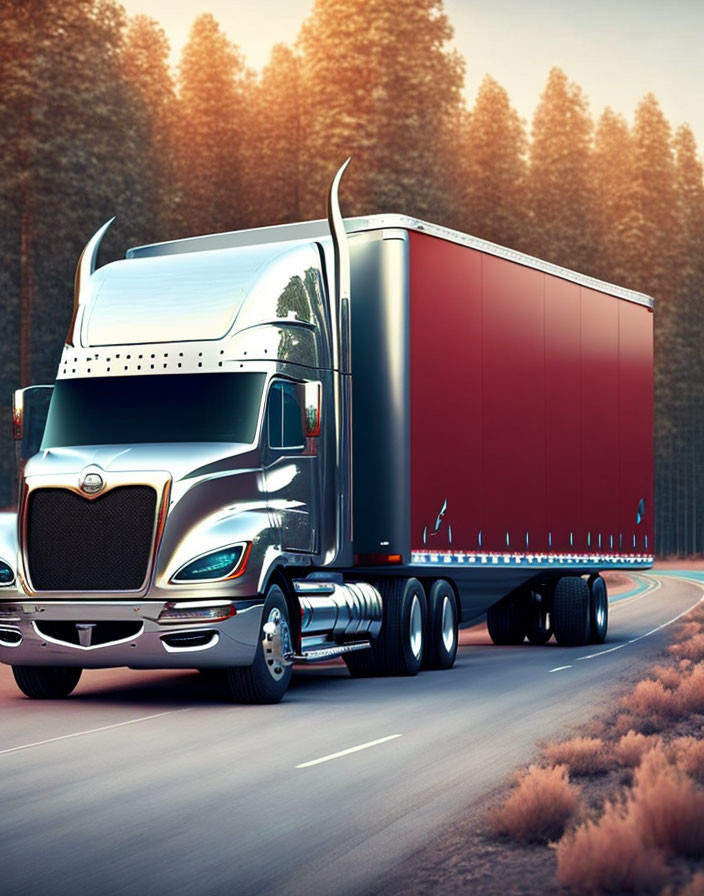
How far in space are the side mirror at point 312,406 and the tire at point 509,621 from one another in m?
10.8

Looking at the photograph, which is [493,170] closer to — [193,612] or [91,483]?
[91,483]

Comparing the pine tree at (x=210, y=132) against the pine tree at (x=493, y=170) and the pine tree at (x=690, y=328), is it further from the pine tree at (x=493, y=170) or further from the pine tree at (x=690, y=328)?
the pine tree at (x=690, y=328)

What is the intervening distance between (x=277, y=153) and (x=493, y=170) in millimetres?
14898

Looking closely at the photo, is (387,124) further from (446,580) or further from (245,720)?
(245,720)

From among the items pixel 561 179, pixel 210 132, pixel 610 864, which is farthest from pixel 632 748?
pixel 561 179

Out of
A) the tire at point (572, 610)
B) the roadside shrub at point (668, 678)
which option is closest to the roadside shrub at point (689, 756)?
the roadside shrub at point (668, 678)

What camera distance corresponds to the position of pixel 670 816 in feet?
24.6

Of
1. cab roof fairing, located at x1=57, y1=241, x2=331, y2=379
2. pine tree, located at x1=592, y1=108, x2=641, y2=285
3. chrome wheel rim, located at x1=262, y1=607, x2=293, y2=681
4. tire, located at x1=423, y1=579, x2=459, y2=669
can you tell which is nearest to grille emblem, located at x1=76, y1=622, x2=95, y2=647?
chrome wheel rim, located at x1=262, y1=607, x2=293, y2=681

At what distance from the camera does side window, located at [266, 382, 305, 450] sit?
16.0m

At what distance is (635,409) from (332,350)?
447 inches

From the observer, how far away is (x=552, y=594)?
25.8 metres

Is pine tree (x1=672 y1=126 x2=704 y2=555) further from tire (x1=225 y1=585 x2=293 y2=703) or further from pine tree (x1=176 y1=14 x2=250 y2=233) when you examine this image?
tire (x1=225 y1=585 x2=293 y2=703)

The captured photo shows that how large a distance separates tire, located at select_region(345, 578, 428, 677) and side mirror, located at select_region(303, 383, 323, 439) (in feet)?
10.7

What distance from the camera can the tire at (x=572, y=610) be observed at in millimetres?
25438
